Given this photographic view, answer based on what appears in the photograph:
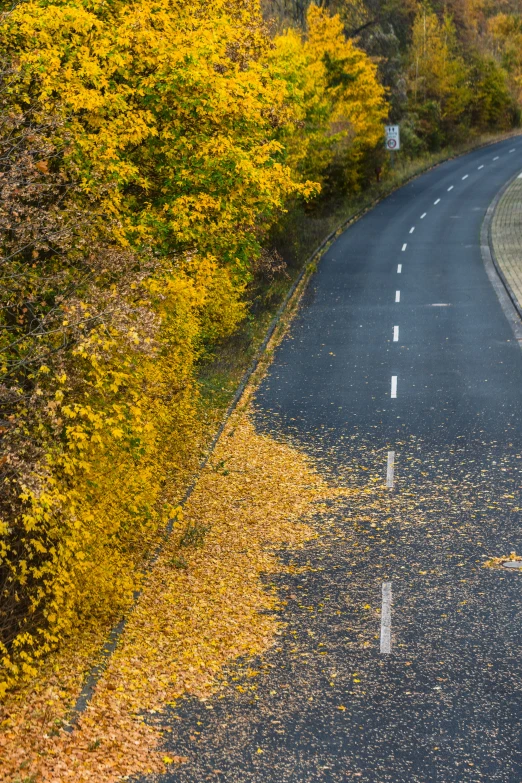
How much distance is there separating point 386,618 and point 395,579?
3.34ft

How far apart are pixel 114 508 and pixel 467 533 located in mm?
4936

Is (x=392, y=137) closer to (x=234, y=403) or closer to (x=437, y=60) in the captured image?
→ (x=437, y=60)

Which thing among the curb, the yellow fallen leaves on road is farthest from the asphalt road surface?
the curb

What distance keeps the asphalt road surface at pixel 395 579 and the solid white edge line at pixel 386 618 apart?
0.04 m

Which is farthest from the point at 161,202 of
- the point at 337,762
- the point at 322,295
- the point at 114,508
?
the point at 322,295

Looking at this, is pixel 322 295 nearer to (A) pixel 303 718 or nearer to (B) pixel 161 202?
(B) pixel 161 202

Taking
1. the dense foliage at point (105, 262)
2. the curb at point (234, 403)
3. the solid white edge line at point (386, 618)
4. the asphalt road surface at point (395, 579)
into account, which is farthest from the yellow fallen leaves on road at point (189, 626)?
the solid white edge line at point (386, 618)

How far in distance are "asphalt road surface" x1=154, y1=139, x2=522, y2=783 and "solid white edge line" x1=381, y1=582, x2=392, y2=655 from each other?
37mm

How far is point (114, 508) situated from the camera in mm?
10344

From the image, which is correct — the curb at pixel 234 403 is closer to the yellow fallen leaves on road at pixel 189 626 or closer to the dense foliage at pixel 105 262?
the yellow fallen leaves on road at pixel 189 626

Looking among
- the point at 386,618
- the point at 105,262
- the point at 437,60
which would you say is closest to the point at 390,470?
the point at 386,618

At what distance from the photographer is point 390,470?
48.8 ft

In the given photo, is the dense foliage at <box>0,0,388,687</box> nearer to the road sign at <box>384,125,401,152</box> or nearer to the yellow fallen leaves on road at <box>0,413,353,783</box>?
the yellow fallen leaves on road at <box>0,413,353,783</box>

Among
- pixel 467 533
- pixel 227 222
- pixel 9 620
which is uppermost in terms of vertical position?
pixel 227 222
